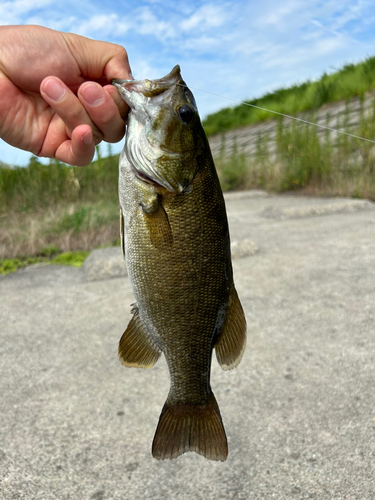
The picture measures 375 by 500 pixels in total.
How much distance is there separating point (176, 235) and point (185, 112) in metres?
0.38

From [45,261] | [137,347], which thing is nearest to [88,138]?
[137,347]

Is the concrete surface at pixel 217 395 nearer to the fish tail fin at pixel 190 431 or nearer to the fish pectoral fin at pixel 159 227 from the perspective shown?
the fish tail fin at pixel 190 431

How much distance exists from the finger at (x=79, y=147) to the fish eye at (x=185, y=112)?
0.37 m

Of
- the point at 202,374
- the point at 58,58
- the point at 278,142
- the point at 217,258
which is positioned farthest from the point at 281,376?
the point at 278,142

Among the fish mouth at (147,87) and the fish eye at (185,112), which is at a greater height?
the fish mouth at (147,87)

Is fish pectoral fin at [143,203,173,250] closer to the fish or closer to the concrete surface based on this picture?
the fish

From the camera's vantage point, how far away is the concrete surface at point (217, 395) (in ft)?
7.42

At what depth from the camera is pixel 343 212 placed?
7.16m

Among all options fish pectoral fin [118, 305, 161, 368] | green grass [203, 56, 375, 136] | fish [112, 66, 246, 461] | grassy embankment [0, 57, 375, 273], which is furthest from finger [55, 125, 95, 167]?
green grass [203, 56, 375, 136]

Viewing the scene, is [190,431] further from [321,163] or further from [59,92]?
[321,163]

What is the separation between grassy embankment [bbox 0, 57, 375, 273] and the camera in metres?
5.82

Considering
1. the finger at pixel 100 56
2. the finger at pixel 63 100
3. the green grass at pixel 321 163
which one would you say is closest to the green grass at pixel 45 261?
the finger at pixel 100 56

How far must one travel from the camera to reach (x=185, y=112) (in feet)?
4.45

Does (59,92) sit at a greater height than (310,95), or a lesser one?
lesser
